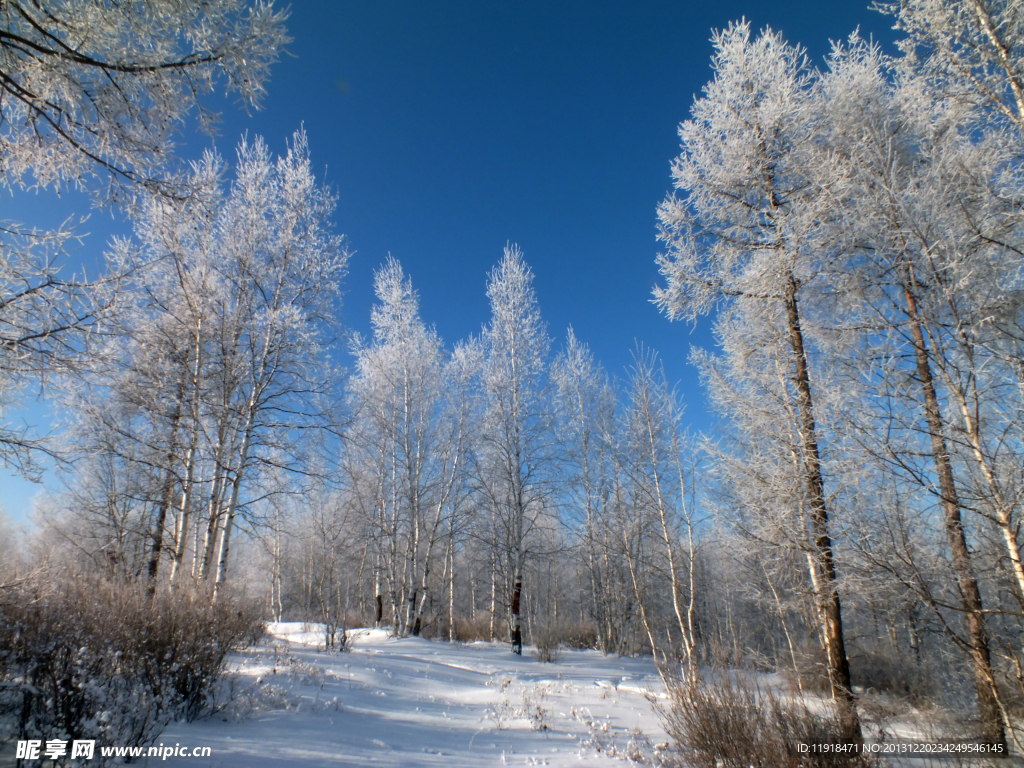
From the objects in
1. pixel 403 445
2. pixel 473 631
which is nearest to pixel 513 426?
pixel 403 445

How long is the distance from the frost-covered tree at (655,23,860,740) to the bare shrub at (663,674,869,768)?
2.86 metres

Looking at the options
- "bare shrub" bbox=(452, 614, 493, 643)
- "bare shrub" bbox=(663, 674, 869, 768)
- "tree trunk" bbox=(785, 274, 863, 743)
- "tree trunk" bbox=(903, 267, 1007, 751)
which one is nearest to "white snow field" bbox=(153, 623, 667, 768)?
"bare shrub" bbox=(663, 674, 869, 768)

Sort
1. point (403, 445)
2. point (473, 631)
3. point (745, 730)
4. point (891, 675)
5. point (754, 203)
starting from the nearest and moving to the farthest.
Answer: point (745, 730)
point (754, 203)
point (891, 675)
point (403, 445)
point (473, 631)

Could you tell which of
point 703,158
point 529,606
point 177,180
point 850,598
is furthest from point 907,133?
point 529,606

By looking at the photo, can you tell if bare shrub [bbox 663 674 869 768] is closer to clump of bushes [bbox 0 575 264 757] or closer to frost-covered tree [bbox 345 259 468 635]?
clump of bushes [bbox 0 575 264 757]

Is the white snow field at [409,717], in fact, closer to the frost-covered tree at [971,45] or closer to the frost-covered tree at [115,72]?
the frost-covered tree at [115,72]

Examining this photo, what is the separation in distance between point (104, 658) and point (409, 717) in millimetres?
3257

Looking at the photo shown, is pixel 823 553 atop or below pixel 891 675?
atop

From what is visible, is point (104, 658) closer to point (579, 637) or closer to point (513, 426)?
point (513, 426)

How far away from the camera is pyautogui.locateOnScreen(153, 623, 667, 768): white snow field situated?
3631mm

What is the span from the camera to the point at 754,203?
721 centimetres

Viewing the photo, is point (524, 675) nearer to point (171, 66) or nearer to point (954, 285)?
point (954, 285)

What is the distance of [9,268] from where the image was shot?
3.64 metres

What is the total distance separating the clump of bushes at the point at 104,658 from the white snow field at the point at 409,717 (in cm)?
34
